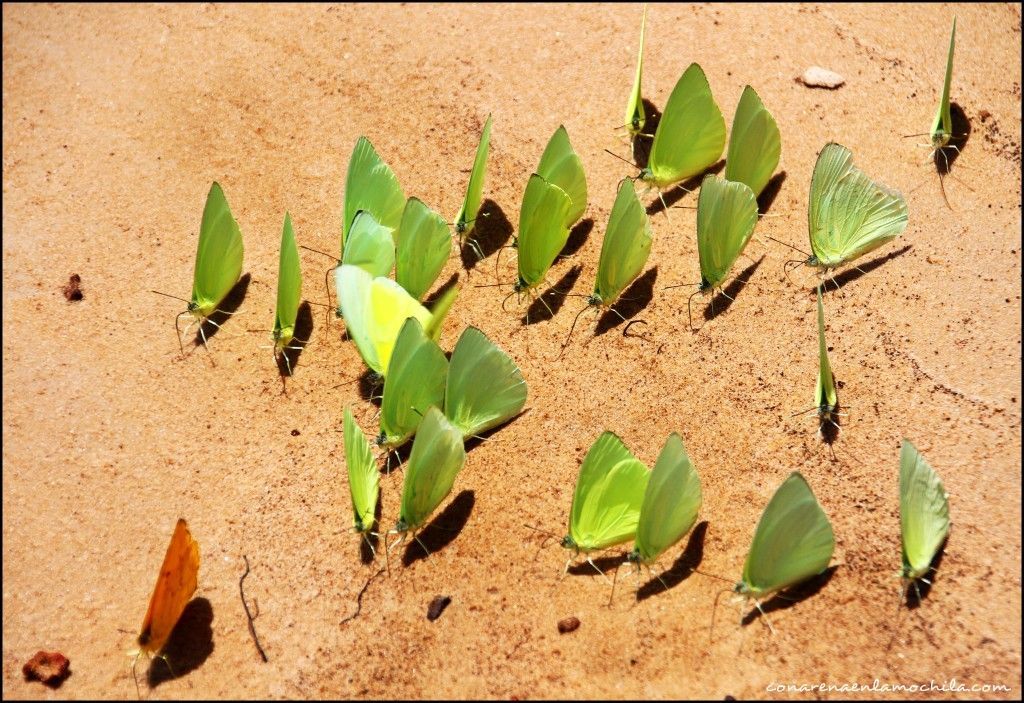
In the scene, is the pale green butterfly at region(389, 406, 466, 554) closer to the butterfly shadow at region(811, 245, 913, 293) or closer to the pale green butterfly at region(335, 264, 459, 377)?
the pale green butterfly at region(335, 264, 459, 377)

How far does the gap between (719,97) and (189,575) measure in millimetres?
3271

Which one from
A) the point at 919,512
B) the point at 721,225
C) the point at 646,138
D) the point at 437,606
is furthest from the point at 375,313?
the point at 919,512

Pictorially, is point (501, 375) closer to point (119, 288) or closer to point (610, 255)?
point (610, 255)

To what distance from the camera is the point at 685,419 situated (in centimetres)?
357

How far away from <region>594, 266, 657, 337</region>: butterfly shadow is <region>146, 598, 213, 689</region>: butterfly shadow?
192cm

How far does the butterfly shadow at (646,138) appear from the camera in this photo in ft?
14.7

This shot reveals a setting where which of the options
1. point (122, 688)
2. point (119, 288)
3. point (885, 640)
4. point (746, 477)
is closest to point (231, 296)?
point (119, 288)

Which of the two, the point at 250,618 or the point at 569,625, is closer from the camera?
the point at 569,625

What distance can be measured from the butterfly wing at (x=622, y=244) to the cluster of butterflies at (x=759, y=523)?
33.1 inches

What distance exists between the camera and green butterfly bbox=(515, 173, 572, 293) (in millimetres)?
3920

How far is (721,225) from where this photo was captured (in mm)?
3760

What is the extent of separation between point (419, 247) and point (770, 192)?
5.44 feet

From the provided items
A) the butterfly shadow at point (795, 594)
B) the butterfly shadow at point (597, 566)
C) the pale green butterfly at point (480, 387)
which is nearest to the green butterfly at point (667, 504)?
the butterfly shadow at point (597, 566)

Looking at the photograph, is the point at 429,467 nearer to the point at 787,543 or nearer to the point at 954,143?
the point at 787,543
